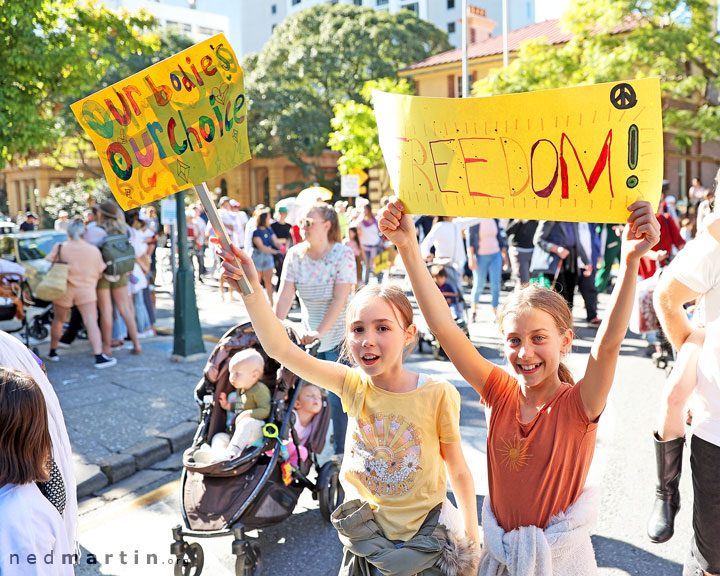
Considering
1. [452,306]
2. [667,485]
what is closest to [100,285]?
[452,306]

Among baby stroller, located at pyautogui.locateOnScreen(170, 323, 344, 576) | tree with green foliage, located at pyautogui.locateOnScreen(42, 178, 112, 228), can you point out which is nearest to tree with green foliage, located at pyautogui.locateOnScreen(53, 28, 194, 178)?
tree with green foliage, located at pyautogui.locateOnScreen(42, 178, 112, 228)

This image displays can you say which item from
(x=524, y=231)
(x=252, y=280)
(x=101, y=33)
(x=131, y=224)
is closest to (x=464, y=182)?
(x=252, y=280)

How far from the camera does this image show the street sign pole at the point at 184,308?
8508 mm

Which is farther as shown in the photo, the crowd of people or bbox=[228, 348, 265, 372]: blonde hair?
the crowd of people

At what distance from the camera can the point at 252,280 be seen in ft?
8.40

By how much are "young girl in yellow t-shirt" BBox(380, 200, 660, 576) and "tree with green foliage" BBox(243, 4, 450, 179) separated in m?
40.2

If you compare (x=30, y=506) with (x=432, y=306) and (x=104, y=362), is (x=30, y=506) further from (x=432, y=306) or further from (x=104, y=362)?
(x=104, y=362)

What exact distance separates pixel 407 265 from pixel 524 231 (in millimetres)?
8137

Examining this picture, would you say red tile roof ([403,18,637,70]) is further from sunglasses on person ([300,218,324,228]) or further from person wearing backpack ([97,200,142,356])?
sunglasses on person ([300,218,324,228])

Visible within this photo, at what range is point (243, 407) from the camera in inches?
165

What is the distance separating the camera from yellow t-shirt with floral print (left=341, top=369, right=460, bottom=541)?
8.06 feet

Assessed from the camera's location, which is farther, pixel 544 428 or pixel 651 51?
pixel 651 51

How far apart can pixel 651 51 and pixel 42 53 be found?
52.4 feet

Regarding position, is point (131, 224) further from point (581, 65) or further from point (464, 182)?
point (581, 65)
